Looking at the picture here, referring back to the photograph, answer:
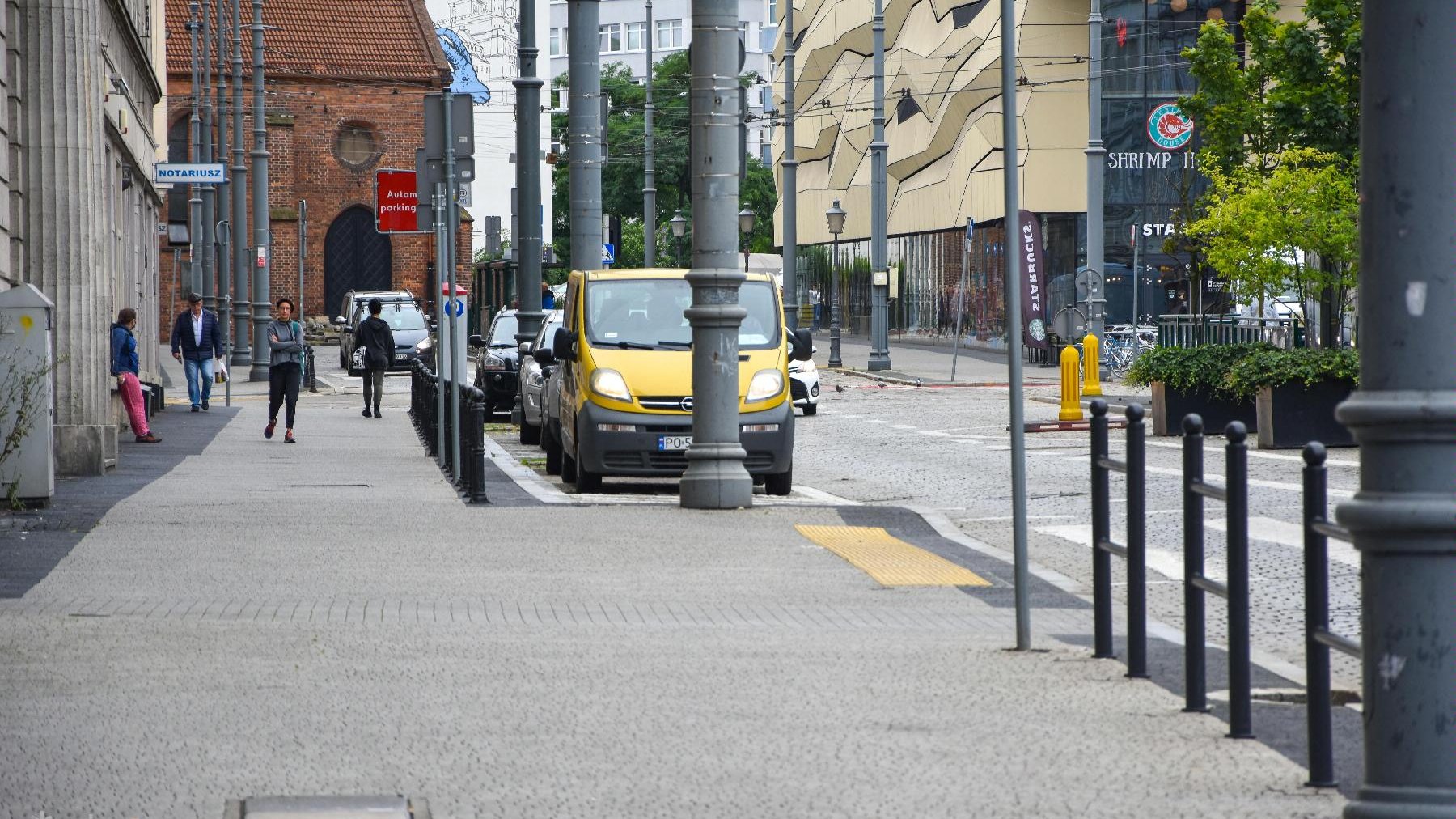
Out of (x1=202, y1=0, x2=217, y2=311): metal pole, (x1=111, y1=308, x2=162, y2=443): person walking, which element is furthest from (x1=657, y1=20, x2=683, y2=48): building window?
(x1=111, y1=308, x2=162, y2=443): person walking

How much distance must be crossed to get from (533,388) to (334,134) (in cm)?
5215

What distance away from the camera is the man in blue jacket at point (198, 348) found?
30656 millimetres

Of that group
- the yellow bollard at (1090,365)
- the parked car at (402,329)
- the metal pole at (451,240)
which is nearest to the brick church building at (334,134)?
the parked car at (402,329)

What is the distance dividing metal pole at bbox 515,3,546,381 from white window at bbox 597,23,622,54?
97.9 meters

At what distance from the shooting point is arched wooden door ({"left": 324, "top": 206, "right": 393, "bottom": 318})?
73500mm

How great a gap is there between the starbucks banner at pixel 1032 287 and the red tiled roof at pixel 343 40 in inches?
1349

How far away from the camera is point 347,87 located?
7412 cm

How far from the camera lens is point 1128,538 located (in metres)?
7.17

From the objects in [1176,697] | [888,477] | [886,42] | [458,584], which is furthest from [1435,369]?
[886,42]

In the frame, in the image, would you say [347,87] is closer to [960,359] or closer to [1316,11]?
[960,359]

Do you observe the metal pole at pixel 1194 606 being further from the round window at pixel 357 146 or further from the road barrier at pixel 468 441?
the round window at pixel 357 146

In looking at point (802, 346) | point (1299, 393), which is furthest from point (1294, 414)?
point (802, 346)

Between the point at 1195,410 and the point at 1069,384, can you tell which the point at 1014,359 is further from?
the point at 1069,384

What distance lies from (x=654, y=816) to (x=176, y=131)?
6888 cm
